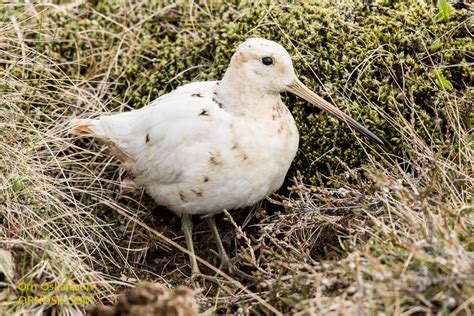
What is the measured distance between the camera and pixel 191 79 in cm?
443

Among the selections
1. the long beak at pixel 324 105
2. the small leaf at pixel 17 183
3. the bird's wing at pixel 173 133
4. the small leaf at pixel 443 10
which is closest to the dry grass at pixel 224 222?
the small leaf at pixel 17 183

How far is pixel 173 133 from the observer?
12.1 ft

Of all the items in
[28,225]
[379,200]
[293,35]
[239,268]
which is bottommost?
[239,268]

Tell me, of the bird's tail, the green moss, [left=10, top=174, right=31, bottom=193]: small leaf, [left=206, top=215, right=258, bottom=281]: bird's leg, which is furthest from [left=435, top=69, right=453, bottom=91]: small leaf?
[left=10, top=174, right=31, bottom=193]: small leaf

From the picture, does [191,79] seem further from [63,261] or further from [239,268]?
[63,261]

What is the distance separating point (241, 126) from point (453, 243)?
130 cm

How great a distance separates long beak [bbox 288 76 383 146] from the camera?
145 inches

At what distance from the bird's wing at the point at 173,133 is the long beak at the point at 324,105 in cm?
39

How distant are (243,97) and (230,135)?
22cm

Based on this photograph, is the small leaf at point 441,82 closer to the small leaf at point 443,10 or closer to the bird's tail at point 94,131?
the small leaf at point 443,10

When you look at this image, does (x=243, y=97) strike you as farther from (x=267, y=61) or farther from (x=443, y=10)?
(x=443, y=10)

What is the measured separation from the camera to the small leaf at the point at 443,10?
3891mm

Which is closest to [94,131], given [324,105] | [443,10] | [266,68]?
[266,68]

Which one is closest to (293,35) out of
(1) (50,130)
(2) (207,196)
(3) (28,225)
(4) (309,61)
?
(4) (309,61)
